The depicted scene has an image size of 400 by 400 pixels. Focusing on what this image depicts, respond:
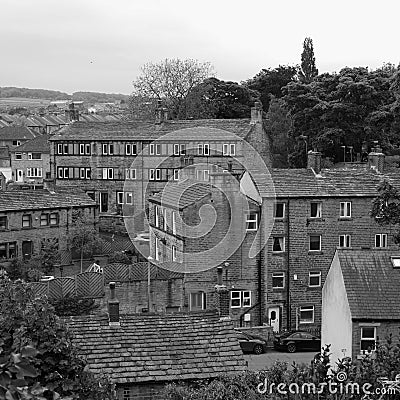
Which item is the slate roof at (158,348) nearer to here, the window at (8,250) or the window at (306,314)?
the window at (306,314)

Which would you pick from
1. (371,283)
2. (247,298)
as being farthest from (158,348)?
(247,298)

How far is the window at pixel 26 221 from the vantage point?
5419cm

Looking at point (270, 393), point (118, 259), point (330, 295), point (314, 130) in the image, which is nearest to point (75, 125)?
point (314, 130)

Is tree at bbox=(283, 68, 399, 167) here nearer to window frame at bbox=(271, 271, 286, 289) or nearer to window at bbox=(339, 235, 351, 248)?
window at bbox=(339, 235, 351, 248)

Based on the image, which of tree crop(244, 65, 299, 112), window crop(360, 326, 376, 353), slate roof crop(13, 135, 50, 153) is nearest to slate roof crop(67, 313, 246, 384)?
window crop(360, 326, 376, 353)

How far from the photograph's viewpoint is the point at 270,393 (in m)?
13.3

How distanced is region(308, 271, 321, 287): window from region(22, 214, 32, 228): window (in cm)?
2158

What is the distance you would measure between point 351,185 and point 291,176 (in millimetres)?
2913

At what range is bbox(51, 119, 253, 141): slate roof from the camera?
6969 cm

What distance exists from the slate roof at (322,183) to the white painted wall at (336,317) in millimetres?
10418

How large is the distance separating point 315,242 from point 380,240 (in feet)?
10.3

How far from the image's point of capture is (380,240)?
40.6 m

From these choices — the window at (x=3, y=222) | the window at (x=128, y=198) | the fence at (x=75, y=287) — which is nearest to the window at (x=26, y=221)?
the window at (x=3, y=222)

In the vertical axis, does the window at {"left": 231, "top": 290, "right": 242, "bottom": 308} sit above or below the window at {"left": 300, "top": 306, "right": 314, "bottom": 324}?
above
